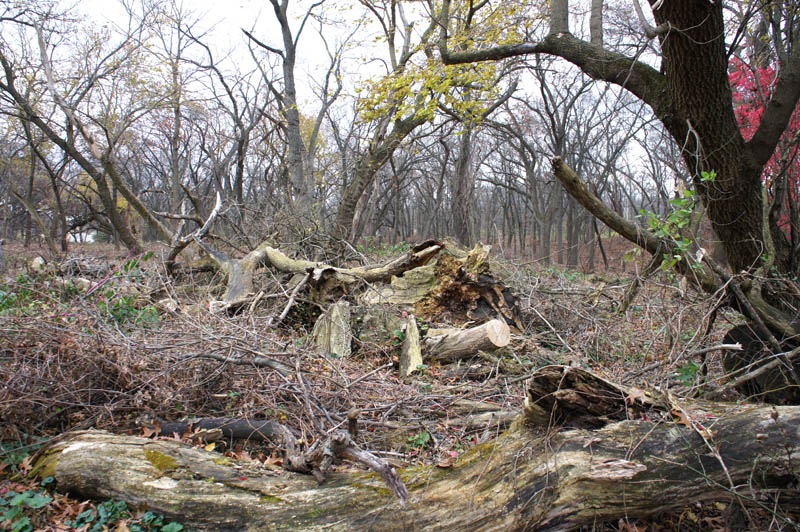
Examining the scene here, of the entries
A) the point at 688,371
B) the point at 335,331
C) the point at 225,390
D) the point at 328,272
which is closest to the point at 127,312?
the point at 225,390

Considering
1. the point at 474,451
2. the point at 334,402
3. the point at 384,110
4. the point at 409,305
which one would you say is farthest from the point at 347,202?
the point at 474,451

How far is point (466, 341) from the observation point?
184 inches

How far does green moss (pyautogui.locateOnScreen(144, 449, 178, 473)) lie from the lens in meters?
2.38

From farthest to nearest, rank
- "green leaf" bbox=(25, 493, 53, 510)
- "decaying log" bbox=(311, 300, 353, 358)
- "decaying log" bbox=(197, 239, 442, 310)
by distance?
"decaying log" bbox=(197, 239, 442, 310)
"decaying log" bbox=(311, 300, 353, 358)
"green leaf" bbox=(25, 493, 53, 510)

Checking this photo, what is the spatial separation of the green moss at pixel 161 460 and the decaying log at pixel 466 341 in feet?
9.24

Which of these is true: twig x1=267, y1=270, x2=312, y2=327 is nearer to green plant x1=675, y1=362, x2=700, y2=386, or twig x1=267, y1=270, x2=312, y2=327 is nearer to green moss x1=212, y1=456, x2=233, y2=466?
green moss x1=212, y1=456, x2=233, y2=466

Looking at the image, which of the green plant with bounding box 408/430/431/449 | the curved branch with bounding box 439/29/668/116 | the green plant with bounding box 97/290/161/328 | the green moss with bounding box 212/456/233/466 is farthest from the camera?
the curved branch with bounding box 439/29/668/116

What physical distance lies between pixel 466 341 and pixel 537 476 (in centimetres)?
262

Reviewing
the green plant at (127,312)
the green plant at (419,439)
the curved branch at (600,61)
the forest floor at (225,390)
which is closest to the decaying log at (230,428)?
the forest floor at (225,390)

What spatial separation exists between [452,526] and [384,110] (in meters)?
10.0

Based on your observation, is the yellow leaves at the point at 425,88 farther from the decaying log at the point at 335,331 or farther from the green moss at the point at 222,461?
the green moss at the point at 222,461

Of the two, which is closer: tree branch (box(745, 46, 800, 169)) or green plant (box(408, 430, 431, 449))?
green plant (box(408, 430, 431, 449))

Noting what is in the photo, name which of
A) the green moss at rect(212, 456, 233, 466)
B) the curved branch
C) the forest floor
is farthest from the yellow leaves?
the green moss at rect(212, 456, 233, 466)

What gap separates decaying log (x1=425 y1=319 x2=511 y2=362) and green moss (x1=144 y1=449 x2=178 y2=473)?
2817 mm
